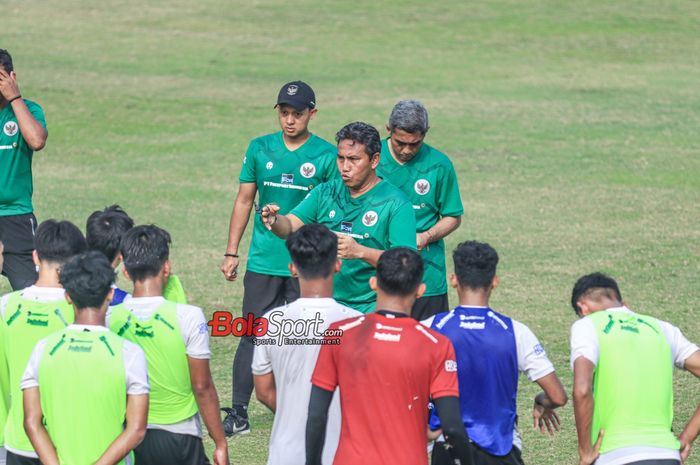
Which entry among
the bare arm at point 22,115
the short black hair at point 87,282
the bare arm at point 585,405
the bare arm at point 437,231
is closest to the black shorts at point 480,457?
the bare arm at point 585,405

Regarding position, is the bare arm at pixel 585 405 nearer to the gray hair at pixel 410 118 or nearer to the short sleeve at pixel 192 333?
the short sleeve at pixel 192 333

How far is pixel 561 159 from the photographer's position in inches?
936

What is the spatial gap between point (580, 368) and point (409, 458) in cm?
117

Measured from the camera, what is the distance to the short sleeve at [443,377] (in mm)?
6059

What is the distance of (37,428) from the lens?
239 inches

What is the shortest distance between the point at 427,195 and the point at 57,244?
141 inches

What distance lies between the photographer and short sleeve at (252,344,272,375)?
21.6 feet

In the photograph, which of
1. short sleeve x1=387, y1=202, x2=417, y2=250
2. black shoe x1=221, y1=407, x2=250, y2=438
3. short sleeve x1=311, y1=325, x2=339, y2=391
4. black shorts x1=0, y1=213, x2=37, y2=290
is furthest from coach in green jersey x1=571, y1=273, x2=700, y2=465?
black shorts x1=0, y1=213, x2=37, y2=290

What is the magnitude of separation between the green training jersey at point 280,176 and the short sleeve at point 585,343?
355 cm

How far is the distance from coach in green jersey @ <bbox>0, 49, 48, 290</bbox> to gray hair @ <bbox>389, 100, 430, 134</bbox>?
3.26 meters

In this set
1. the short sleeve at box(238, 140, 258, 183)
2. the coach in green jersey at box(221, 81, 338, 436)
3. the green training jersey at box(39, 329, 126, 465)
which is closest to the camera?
the green training jersey at box(39, 329, 126, 465)

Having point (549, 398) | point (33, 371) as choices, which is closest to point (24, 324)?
point (33, 371)

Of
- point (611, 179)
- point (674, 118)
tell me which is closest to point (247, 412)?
point (611, 179)

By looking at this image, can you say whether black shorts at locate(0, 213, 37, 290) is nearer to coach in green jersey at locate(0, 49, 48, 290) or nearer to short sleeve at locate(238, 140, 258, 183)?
coach in green jersey at locate(0, 49, 48, 290)
